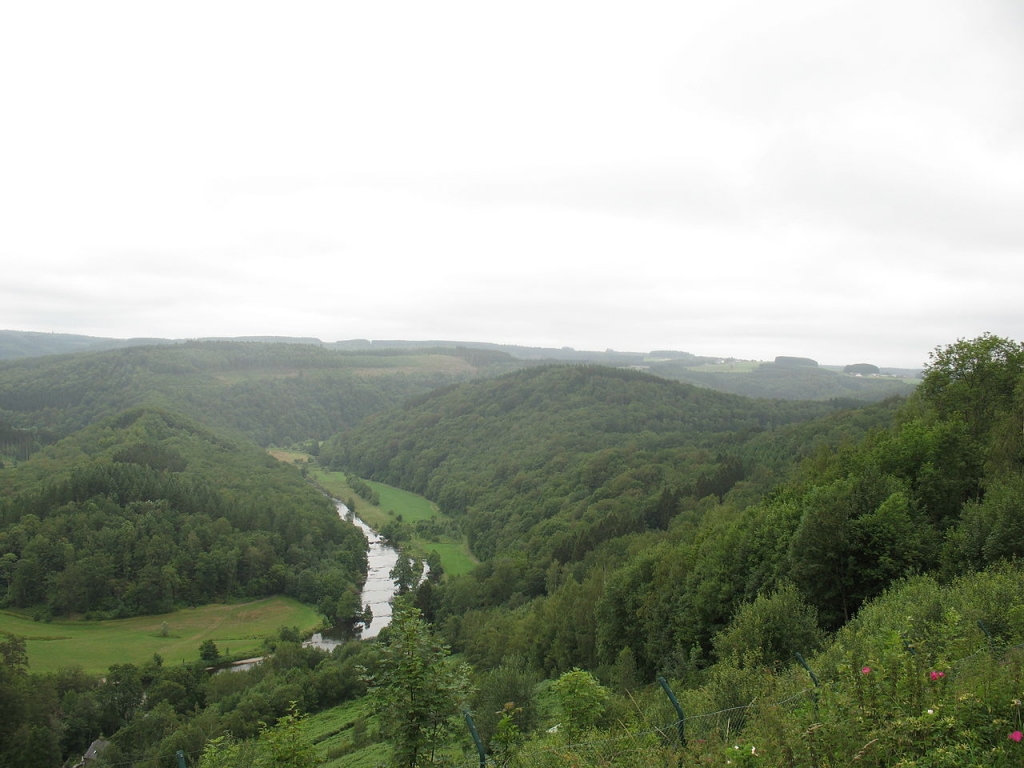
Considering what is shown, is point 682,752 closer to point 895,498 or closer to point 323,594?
point 895,498

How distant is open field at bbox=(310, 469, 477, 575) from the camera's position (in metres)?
99.4

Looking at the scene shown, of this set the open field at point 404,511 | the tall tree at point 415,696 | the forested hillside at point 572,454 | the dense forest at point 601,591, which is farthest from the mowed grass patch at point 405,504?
the tall tree at point 415,696

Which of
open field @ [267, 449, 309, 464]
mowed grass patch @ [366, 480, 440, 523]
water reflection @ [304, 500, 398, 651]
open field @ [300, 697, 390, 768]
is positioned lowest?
water reflection @ [304, 500, 398, 651]

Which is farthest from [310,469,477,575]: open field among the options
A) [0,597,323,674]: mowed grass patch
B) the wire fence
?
the wire fence

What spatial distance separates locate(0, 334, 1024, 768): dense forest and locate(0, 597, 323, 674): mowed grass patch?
133 inches

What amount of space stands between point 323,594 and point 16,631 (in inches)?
1396

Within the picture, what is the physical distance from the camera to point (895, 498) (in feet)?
88.1

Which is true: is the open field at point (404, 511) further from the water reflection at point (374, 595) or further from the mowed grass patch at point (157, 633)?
the mowed grass patch at point (157, 633)

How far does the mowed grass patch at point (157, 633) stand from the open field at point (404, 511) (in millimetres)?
25296

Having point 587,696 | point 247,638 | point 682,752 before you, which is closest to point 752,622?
point 587,696

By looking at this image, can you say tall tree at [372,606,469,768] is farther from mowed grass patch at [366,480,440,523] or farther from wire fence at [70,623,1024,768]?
mowed grass patch at [366,480,440,523]

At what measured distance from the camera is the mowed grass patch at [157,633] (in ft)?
206

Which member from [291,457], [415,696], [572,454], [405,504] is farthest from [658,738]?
[291,457]

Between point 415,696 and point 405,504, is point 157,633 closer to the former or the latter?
point 405,504
